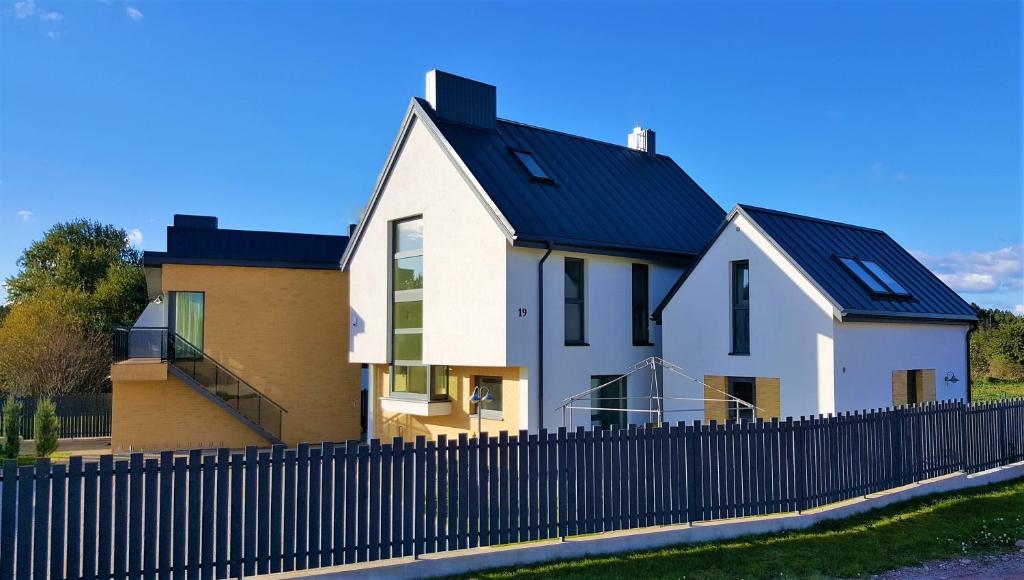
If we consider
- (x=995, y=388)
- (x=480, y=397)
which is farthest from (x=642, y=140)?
(x=995, y=388)

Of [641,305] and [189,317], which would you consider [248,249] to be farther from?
[641,305]

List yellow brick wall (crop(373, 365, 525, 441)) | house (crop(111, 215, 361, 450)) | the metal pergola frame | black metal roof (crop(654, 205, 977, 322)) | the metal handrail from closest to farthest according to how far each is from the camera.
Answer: black metal roof (crop(654, 205, 977, 322))
the metal pergola frame
yellow brick wall (crop(373, 365, 525, 441))
house (crop(111, 215, 361, 450))
the metal handrail

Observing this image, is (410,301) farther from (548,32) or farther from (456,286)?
(548,32)

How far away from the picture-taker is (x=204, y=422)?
75.2ft

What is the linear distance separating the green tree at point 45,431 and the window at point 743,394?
17533mm

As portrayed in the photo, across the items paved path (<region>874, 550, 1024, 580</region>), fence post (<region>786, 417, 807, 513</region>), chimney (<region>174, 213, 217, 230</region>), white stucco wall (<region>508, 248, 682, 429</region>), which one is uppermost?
chimney (<region>174, 213, 217, 230</region>)

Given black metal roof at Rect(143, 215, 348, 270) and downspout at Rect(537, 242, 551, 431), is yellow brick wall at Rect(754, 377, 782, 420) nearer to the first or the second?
downspout at Rect(537, 242, 551, 431)

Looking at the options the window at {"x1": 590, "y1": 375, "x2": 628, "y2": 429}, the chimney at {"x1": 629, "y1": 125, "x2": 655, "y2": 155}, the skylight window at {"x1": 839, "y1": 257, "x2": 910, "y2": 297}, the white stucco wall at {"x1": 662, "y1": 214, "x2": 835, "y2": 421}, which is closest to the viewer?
the white stucco wall at {"x1": 662, "y1": 214, "x2": 835, "y2": 421}

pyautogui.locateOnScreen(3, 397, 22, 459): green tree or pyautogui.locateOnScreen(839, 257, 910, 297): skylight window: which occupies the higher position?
pyautogui.locateOnScreen(839, 257, 910, 297): skylight window

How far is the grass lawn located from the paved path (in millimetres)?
188

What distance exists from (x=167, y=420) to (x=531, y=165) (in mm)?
12741

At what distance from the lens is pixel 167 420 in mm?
22750

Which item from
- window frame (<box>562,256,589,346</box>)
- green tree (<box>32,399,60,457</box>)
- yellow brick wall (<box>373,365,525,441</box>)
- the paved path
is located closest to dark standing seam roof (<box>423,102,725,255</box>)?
window frame (<box>562,256,589,346</box>)

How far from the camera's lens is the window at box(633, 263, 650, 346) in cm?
1917
